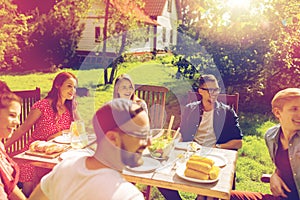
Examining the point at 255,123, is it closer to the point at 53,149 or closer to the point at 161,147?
the point at 161,147

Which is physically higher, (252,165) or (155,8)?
(155,8)

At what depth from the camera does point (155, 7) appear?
2466 cm

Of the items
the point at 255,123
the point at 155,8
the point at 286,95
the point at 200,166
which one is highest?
the point at 155,8

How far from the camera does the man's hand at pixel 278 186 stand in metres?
2.52

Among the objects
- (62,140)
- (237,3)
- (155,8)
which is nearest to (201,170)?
(62,140)

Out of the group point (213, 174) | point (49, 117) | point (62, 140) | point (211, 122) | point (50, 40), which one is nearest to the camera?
point (213, 174)

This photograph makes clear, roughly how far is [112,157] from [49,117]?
2267 mm

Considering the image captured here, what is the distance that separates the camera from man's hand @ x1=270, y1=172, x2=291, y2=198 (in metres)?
2.52

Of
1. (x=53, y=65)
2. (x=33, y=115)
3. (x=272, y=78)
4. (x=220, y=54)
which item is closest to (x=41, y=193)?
(x=33, y=115)

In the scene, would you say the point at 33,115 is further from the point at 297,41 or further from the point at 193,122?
the point at 297,41

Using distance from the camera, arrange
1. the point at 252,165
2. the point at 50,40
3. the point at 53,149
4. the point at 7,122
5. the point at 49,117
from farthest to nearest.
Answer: the point at 50,40, the point at 252,165, the point at 49,117, the point at 53,149, the point at 7,122

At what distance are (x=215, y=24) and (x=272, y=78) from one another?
2064 mm

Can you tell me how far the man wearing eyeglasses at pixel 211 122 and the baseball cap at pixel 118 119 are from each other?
2.30 metres

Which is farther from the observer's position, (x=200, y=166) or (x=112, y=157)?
(x=200, y=166)
